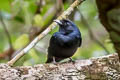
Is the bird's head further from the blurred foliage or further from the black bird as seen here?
the blurred foliage

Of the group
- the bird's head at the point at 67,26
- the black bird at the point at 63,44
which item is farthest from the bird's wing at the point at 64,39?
the bird's head at the point at 67,26

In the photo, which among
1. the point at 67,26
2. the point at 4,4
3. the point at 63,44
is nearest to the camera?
the point at 63,44

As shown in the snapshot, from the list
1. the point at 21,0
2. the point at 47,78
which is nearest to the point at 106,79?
the point at 47,78

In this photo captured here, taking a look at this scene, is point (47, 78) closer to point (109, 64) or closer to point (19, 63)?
point (109, 64)

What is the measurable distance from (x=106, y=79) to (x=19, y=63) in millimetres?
947

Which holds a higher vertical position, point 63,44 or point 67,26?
point 67,26

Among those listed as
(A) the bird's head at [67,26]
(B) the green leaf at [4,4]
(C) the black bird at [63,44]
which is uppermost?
(B) the green leaf at [4,4]

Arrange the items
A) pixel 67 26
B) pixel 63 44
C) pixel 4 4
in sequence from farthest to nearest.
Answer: pixel 4 4 → pixel 67 26 → pixel 63 44

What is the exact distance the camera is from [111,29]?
3.26 ft

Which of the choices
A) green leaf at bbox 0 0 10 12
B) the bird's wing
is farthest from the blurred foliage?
the bird's wing

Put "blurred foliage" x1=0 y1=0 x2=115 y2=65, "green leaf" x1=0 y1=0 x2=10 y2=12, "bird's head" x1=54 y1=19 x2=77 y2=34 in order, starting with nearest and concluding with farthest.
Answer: "bird's head" x1=54 y1=19 x2=77 y2=34
"blurred foliage" x1=0 y1=0 x2=115 y2=65
"green leaf" x1=0 y1=0 x2=10 y2=12

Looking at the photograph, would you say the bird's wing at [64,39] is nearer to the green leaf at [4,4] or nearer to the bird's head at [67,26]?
the bird's head at [67,26]

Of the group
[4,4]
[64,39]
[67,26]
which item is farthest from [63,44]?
[4,4]

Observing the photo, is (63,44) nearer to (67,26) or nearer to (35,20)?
(67,26)
